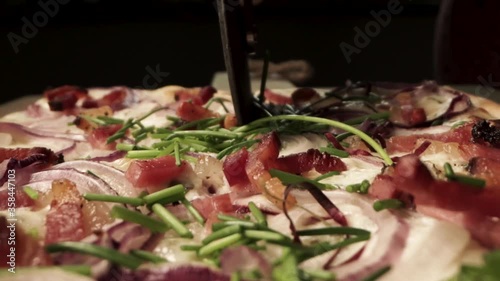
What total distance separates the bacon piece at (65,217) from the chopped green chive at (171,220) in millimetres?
156

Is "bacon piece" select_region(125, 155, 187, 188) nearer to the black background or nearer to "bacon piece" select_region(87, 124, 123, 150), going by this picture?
"bacon piece" select_region(87, 124, 123, 150)

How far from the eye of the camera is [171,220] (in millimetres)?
1212

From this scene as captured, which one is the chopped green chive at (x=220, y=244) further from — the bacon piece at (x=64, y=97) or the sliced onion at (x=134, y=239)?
the bacon piece at (x=64, y=97)

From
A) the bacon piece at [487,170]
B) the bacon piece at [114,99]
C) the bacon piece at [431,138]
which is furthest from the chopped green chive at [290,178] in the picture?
the bacon piece at [114,99]

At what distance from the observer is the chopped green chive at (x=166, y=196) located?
1278mm

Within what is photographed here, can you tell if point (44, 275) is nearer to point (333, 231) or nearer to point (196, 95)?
point (333, 231)

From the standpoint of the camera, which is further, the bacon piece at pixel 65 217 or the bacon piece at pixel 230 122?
the bacon piece at pixel 230 122

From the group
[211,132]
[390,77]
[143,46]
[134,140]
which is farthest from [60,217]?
[143,46]

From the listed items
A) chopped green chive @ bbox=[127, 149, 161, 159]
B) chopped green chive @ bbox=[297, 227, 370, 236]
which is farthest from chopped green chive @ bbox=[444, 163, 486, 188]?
chopped green chive @ bbox=[127, 149, 161, 159]

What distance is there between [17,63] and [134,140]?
8.29ft

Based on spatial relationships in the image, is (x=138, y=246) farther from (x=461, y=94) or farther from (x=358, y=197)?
(x=461, y=94)

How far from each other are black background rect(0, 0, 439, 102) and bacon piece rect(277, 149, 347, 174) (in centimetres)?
246

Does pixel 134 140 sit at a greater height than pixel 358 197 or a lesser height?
lesser

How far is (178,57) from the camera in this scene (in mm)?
4250
